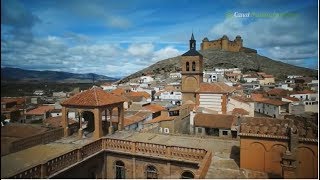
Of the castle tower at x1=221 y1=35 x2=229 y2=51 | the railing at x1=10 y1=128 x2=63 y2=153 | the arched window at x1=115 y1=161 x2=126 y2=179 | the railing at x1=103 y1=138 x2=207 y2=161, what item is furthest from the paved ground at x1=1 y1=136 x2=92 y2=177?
the castle tower at x1=221 y1=35 x2=229 y2=51

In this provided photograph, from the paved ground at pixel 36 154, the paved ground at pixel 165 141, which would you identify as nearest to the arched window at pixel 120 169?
the paved ground at pixel 165 141

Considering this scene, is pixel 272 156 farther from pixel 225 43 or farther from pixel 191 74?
pixel 225 43

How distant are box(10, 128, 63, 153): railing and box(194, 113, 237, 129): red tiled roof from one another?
14.6 meters

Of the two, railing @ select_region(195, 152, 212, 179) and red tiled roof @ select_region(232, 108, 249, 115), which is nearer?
railing @ select_region(195, 152, 212, 179)

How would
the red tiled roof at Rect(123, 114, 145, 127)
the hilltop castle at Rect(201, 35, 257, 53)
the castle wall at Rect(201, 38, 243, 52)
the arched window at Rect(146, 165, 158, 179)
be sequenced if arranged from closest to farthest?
the arched window at Rect(146, 165, 158, 179)
the red tiled roof at Rect(123, 114, 145, 127)
the hilltop castle at Rect(201, 35, 257, 53)
the castle wall at Rect(201, 38, 243, 52)

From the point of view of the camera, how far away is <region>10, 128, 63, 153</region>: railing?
10516mm

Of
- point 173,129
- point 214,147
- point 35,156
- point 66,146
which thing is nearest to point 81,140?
point 66,146

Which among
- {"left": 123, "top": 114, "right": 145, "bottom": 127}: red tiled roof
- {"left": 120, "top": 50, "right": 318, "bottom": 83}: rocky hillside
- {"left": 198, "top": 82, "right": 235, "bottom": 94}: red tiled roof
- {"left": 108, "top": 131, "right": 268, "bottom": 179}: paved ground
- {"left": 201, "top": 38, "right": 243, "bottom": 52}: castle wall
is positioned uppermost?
{"left": 201, "top": 38, "right": 243, "bottom": 52}: castle wall

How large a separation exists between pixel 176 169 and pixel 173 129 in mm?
13445

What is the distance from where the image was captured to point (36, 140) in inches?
449

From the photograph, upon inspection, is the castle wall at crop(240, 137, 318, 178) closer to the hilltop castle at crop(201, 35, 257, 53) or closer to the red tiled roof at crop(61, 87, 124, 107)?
the red tiled roof at crop(61, 87, 124, 107)

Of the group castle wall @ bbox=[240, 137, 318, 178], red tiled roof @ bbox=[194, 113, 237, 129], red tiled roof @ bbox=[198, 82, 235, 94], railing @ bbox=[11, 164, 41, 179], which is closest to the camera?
railing @ bbox=[11, 164, 41, 179]

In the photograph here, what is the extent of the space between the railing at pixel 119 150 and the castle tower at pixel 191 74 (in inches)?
730

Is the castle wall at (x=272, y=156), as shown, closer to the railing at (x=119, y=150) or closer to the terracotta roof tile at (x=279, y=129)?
the terracotta roof tile at (x=279, y=129)
